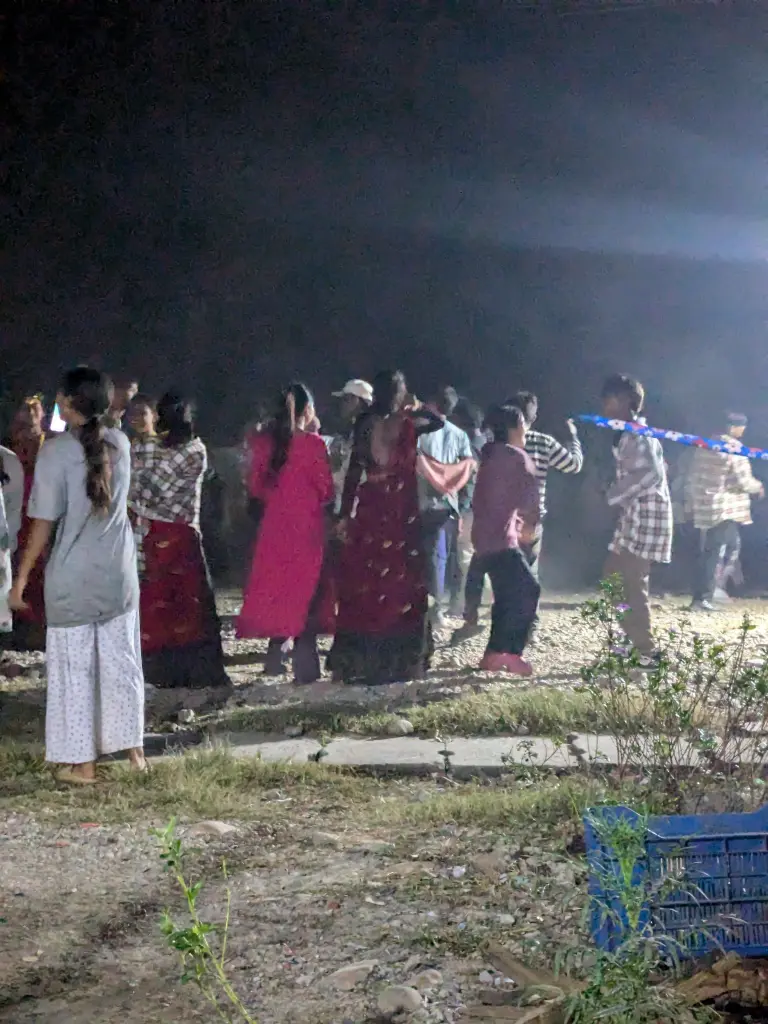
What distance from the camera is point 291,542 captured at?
6.68 metres

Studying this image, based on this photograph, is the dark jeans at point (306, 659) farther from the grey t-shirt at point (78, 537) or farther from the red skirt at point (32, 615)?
the grey t-shirt at point (78, 537)

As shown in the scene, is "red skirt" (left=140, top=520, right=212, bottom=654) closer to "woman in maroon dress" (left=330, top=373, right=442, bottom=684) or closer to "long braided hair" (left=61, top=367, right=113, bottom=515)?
"woman in maroon dress" (left=330, top=373, right=442, bottom=684)

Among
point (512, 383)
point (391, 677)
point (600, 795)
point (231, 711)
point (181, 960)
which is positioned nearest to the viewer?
point (181, 960)

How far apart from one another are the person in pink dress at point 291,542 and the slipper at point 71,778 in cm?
202

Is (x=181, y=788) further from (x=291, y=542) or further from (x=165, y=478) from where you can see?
(x=291, y=542)

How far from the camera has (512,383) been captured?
1148 centimetres

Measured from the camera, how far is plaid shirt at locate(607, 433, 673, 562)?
705 cm

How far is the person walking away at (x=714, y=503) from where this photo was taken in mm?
9789

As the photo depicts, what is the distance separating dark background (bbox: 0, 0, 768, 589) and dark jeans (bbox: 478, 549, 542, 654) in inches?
187

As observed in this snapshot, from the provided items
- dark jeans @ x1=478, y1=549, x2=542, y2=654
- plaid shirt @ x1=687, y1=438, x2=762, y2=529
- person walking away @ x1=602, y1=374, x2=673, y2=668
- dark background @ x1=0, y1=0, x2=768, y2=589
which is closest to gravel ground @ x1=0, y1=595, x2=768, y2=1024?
dark jeans @ x1=478, y1=549, x2=542, y2=654

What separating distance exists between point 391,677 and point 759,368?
703 cm

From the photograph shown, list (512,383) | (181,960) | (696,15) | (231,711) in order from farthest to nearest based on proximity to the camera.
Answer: (512,383), (696,15), (231,711), (181,960)

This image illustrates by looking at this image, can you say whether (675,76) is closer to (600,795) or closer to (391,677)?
(391,677)

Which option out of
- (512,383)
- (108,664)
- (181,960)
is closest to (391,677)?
(108,664)
